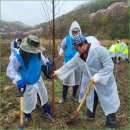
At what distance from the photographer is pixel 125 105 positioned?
296 inches

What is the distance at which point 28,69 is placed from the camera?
5613 mm

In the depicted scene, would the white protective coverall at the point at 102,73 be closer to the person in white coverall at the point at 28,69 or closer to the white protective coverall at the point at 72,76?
the person in white coverall at the point at 28,69

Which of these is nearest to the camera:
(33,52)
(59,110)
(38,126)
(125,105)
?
(33,52)

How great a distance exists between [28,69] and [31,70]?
5cm

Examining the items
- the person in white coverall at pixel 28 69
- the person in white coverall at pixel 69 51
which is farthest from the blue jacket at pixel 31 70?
the person in white coverall at pixel 69 51

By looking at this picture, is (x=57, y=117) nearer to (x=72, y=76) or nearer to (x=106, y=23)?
(x=72, y=76)

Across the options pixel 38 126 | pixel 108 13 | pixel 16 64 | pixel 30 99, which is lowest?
pixel 38 126

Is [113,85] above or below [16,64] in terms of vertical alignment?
below

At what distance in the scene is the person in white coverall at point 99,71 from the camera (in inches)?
211

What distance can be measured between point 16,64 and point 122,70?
876 centimetres

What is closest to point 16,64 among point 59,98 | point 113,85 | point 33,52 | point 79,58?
point 33,52

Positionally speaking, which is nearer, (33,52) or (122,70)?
(33,52)

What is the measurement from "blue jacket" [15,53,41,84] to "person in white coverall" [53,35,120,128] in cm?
63

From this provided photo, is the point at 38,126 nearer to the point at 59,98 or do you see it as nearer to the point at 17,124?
the point at 17,124
